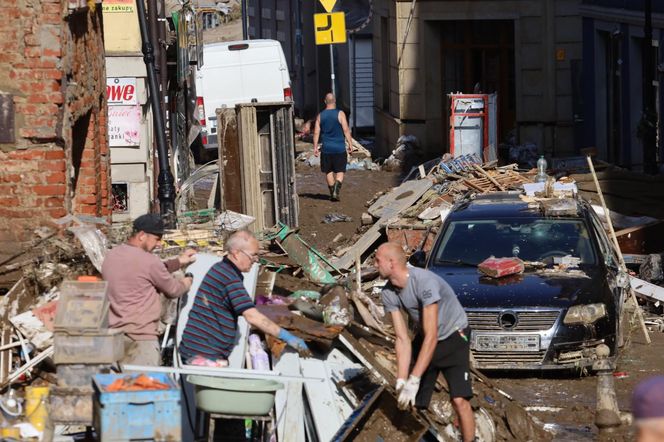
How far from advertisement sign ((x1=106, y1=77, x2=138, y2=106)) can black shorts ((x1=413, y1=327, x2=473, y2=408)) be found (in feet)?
40.0

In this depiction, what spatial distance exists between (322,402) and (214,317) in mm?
1141

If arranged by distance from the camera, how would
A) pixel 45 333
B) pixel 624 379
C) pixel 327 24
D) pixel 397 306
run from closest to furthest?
1. pixel 397 306
2. pixel 45 333
3. pixel 624 379
4. pixel 327 24

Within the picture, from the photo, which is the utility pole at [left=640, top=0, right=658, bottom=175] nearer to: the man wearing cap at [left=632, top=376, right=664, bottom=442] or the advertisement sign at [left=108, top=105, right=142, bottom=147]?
the advertisement sign at [left=108, top=105, right=142, bottom=147]

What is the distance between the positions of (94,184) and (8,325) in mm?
3244

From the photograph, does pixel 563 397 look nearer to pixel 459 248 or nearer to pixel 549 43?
pixel 459 248

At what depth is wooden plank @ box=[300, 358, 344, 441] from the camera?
984cm

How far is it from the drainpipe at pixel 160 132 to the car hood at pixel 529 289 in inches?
185

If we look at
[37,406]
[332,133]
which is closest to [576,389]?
[37,406]

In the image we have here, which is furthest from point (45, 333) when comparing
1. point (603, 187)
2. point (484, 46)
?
point (484, 46)

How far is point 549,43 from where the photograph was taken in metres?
27.7

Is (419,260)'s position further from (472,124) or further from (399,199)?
(472,124)

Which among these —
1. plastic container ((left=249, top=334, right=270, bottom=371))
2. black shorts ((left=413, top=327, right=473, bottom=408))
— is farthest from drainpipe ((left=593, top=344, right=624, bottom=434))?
plastic container ((left=249, top=334, right=270, bottom=371))

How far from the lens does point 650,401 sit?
15.6 feet

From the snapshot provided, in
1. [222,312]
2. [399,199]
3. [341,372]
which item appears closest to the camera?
[222,312]
